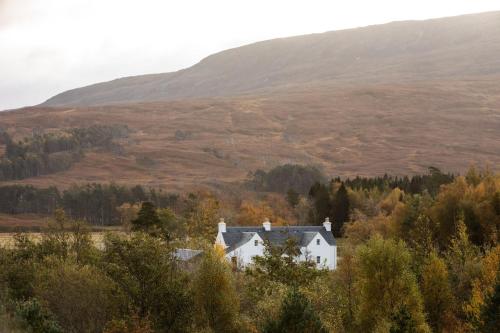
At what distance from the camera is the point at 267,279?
5419 cm

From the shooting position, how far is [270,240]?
8456cm

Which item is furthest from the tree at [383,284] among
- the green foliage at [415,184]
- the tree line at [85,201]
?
the tree line at [85,201]

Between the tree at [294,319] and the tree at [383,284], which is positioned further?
the tree at [383,284]

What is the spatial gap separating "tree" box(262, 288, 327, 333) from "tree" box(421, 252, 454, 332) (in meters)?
14.5

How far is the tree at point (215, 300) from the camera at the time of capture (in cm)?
4666

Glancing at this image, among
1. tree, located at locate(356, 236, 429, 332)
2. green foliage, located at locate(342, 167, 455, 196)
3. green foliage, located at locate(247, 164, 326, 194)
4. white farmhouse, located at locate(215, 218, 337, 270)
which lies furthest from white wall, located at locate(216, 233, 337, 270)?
green foliage, located at locate(247, 164, 326, 194)

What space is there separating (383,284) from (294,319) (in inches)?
470

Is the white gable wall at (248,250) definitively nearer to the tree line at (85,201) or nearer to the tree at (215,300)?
the tree at (215,300)

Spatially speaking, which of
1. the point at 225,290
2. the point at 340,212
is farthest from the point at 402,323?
the point at 340,212

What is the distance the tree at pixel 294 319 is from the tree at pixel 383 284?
22.7ft

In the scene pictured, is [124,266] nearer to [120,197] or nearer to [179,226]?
[179,226]

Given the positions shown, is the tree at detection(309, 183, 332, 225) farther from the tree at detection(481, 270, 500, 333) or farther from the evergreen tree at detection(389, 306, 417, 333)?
the evergreen tree at detection(389, 306, 417, 333)

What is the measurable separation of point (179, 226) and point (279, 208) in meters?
34.4

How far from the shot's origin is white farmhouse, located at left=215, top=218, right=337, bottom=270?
278 ft
